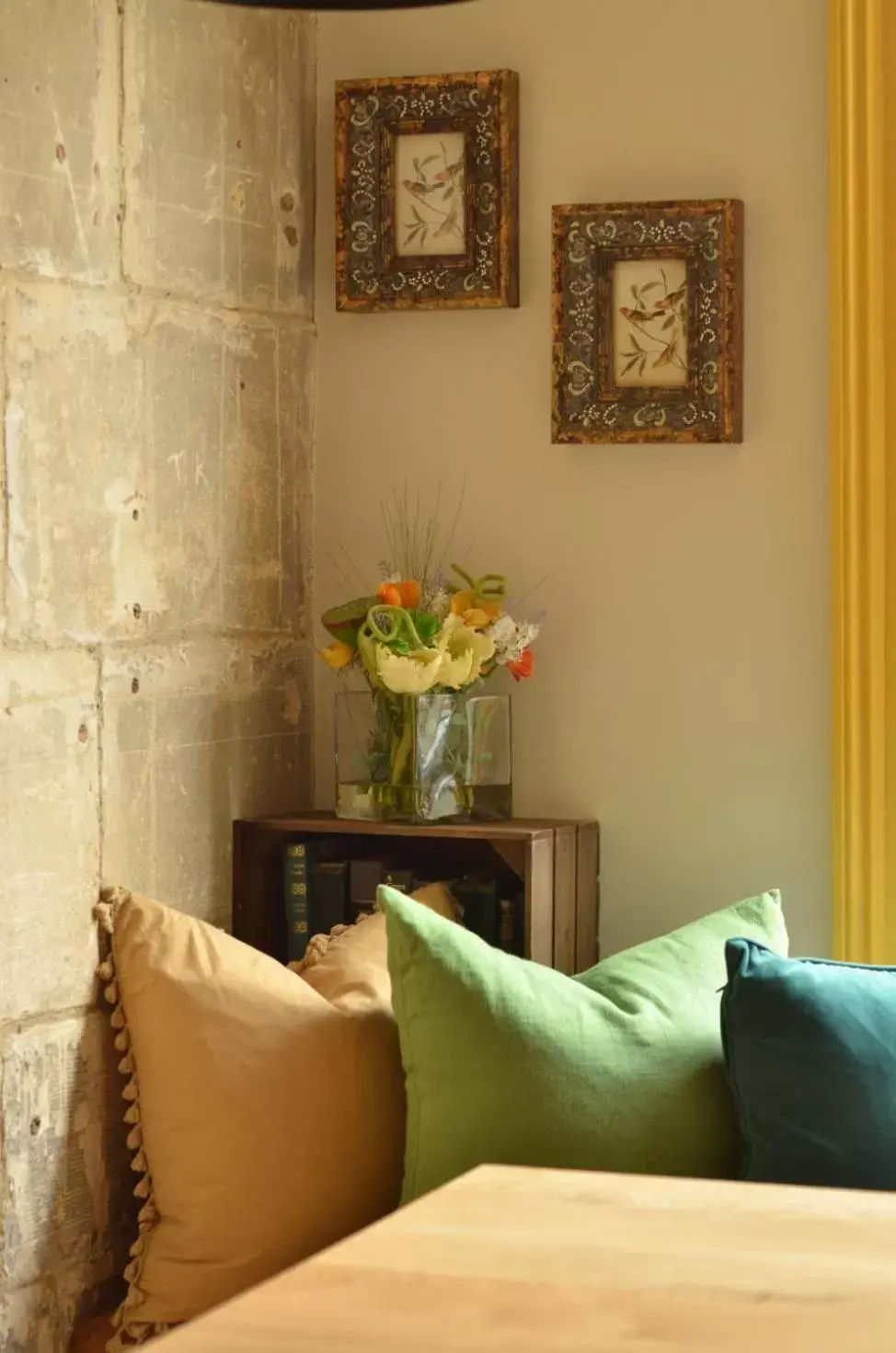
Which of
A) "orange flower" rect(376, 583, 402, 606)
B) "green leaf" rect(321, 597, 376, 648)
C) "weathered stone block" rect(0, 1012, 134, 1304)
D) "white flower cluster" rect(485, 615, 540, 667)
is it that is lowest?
"weathered stone block" rect(0, 1012, 134, 1304)

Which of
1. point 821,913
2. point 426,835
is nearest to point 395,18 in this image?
point 426,835

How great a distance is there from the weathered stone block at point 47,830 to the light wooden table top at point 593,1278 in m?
0.92

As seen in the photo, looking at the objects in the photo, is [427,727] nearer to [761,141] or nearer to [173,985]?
[173,985]

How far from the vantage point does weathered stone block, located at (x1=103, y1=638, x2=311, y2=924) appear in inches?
108

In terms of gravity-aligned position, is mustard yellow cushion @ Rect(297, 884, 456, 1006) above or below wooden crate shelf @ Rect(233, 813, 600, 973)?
below

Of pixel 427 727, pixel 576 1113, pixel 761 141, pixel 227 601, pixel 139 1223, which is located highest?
pixel 761 141

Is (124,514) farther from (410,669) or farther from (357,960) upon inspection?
(357,960)

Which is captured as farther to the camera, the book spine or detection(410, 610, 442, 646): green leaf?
the book spine

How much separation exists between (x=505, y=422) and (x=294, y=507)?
1.30ft

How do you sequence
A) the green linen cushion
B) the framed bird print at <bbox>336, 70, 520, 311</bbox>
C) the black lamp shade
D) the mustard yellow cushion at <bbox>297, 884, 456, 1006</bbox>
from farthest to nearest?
the framed bird print at <bbox>336, 70, 520, 311</bbox>
the mustard yellow cushion at <bbox>297, 884, 456, 1006</bbox>
the green linen cushion
the black lamp shade

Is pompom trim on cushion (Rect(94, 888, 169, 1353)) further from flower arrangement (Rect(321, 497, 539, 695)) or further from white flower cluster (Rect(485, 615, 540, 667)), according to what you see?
white flower cluster (Rect(485, 615, 540, 667))

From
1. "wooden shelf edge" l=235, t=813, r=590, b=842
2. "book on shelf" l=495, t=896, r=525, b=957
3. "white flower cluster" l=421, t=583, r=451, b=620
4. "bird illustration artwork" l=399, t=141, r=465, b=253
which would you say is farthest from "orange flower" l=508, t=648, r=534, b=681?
"bird illustration artwork" l=399, t=141, r=465, b=253

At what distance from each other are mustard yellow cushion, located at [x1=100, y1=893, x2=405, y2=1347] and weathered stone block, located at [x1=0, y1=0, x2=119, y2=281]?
3.17 ft

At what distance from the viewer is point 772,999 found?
2.31 meters
